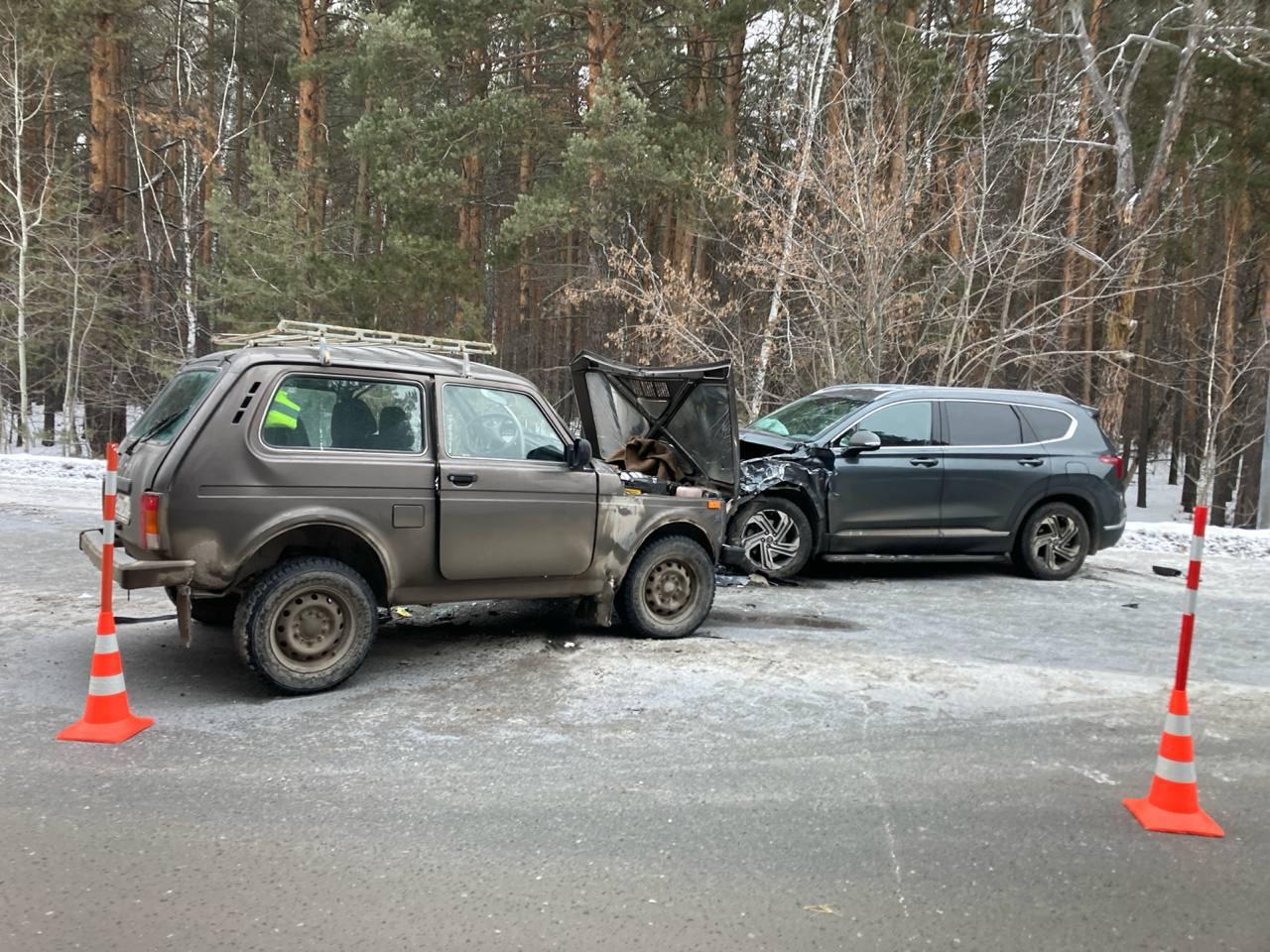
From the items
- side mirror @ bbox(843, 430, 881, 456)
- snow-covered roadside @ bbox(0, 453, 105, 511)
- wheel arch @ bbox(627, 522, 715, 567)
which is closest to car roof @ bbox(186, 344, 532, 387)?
wheel arch @ bbox(627, 522, 715, 567)

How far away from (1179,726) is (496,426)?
13.2 ft

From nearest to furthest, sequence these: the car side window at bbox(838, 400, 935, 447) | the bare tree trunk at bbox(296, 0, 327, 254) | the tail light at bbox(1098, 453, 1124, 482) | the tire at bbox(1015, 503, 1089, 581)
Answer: the car side window at bbox(838, 400, 935, 447)
the tire at bbox(1015, 503, 1089, 581)
the tail light at bbox(1098, 453, 1124, 482)
the bare tree trunk at bbox(296, 0, 327, 254)

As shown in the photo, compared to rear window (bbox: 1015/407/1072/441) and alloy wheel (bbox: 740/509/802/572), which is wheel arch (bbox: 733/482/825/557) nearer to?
alloy wheel (bbox: 740/509/802/572)

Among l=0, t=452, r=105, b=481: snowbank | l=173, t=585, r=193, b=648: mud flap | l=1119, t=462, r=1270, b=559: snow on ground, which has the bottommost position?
l=1119, t=462, r=1270, b=559: snow on ground

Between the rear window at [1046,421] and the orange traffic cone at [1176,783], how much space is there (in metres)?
6.27

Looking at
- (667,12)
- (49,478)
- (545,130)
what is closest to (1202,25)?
(667,12)

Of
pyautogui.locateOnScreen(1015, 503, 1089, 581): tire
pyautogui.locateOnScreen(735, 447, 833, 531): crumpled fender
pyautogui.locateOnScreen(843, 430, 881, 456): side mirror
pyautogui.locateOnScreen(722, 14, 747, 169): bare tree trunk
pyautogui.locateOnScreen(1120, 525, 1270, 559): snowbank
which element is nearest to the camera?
pyautogui.locateOnScreen(735, 447, 833, 531): crumpled fender

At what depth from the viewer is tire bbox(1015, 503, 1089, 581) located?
9.62 m

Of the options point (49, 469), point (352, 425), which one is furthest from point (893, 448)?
point (49, 469)

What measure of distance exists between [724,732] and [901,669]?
184 centimetres

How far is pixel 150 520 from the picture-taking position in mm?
4672

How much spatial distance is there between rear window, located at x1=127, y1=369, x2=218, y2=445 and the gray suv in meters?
4.89

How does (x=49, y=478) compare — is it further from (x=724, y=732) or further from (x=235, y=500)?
(x=724, y=732)

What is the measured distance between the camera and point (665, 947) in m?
2.86
